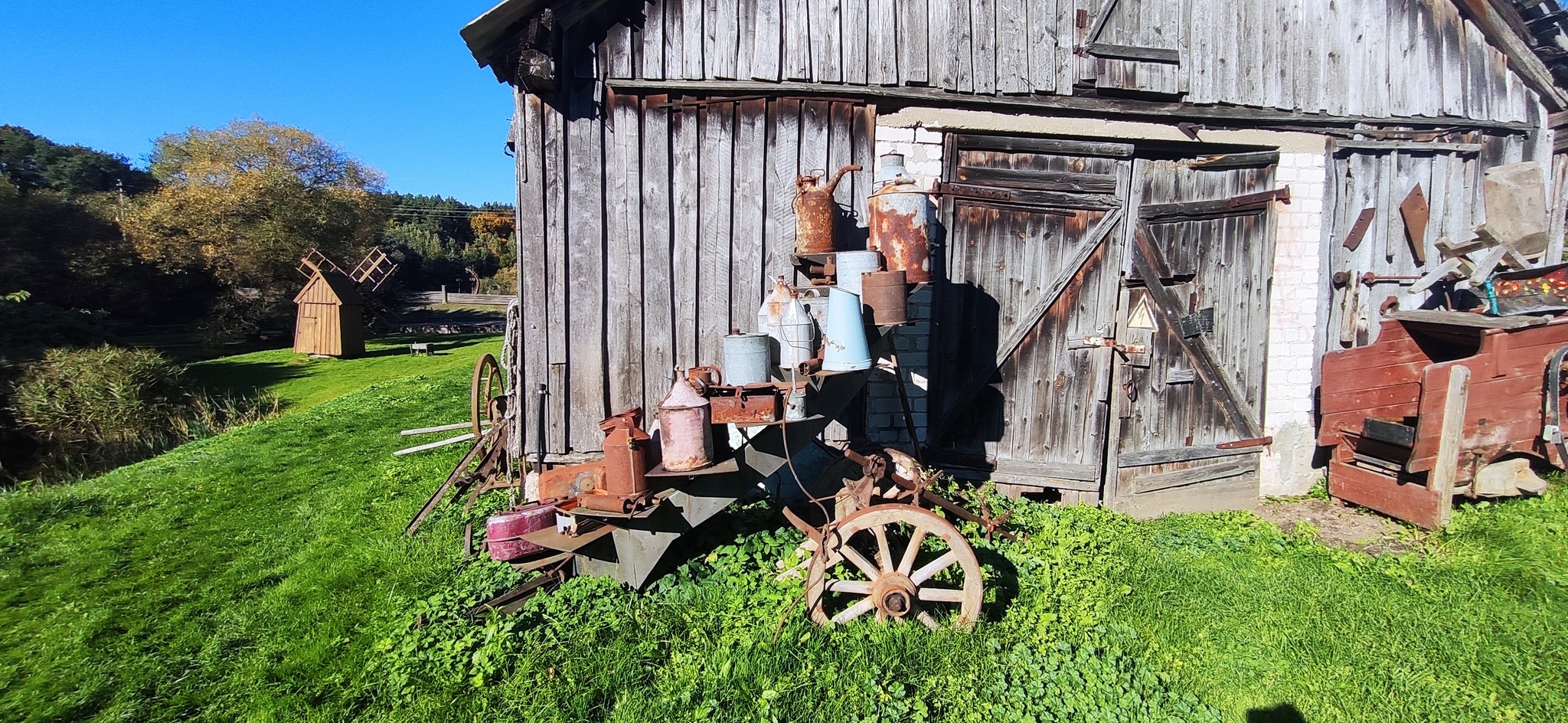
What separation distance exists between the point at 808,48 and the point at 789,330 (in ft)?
7.34

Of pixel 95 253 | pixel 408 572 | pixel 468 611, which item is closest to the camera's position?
pixel 468 611

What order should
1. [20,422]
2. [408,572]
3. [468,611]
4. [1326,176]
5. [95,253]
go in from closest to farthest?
[468,611] → [408,572] → [1326,176] → [20,422] → [95,253]

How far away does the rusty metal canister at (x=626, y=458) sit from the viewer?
3227 millimetres

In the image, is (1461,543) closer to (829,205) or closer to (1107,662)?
(1107,662)

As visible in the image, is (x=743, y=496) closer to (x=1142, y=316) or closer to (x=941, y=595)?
(x=941, y=595)

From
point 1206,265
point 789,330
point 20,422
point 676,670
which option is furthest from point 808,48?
point 20,422

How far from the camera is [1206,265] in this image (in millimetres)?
5188

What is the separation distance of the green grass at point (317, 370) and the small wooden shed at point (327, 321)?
474 mm

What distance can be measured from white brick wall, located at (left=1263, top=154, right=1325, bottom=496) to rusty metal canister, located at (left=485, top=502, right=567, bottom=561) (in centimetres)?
591

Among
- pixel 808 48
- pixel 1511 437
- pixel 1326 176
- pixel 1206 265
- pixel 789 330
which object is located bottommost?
pixel 1511 437

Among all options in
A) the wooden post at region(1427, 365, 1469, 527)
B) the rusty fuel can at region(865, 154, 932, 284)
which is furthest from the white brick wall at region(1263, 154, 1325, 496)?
the rusty fuel can at region(865, 154, 932, 284)

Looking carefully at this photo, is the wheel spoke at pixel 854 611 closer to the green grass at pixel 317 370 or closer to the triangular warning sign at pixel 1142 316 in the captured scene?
the triangular warning sign at pixel 1142 316

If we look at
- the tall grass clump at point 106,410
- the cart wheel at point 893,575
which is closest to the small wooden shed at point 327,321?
the tall grass clump at point 106,410

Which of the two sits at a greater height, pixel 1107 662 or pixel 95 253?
pixel 95 253
